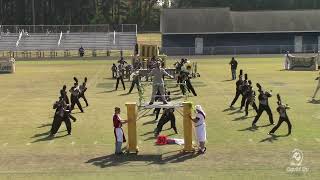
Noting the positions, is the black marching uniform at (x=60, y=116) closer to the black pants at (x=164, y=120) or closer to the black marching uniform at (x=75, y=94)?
the black pants at (x=164, y=120)

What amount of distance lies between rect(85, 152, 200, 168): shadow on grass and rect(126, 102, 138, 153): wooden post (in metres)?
0.28

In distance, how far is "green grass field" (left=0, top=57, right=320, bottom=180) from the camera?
14328 mm

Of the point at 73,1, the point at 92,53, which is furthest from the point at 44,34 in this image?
the point at 73,1

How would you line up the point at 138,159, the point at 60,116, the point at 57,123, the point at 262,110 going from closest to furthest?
the point at 138,159 → the point at 60,116 → the point at 57,123 → the point at 262,110

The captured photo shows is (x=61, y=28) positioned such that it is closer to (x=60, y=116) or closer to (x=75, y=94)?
(x=75, y=94)

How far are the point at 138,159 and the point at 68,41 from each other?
54964 millimetres

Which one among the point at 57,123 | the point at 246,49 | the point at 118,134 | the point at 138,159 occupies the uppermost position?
the point at 246,49

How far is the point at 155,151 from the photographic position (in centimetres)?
1659

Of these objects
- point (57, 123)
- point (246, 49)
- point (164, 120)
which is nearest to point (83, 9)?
point (246, 49)

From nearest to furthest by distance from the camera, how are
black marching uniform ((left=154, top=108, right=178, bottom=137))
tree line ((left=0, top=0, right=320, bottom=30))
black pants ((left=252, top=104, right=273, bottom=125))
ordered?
black marching uniform ((left=154, top=108, right=178, bottom=137)) < black pants ((left=252, top=104, right=273, bottom=125)) < tree line ((left=0, top=0, right=320, bottom=30))

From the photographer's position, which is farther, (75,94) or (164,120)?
(75,94)

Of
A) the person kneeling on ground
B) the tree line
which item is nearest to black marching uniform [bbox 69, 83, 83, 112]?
the person kneeling on ground

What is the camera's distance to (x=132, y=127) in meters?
16.2

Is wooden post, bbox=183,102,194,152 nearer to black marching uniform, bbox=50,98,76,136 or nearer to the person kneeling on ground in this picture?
the person kneeling on ground
